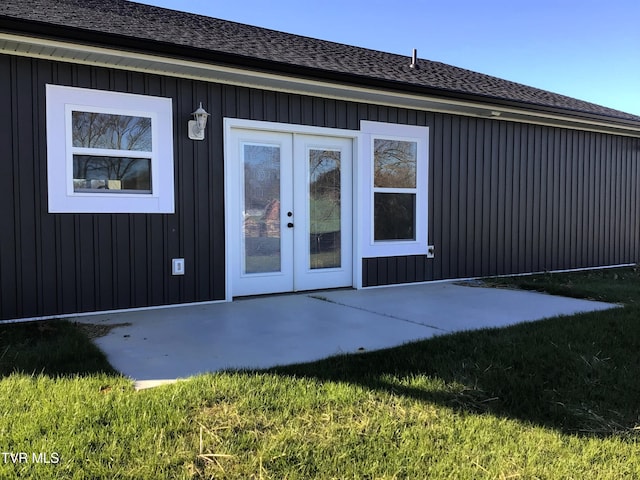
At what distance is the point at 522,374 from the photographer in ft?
10.7

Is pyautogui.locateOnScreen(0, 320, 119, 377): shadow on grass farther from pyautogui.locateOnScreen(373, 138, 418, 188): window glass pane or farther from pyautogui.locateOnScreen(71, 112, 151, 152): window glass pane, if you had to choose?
pyautogui.locateOnScreen(373, 138, 418, 188): window glass pane

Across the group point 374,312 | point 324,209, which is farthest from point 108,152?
→ point 374,312

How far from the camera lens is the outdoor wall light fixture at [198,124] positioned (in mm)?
5387

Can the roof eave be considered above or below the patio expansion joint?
above

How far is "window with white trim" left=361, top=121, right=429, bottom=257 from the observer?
6.82 meters

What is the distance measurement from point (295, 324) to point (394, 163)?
11.0ft

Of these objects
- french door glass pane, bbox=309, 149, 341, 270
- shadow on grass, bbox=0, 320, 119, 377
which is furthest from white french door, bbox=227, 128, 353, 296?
shadow on grass, bbox=0, 320, 119, 377

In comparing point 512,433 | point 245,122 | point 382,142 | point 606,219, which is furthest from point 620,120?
point 512,433

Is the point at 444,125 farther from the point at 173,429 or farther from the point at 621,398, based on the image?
the point at 173,429

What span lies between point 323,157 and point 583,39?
8653 millimetres

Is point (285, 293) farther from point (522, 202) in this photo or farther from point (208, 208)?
point (522, 202)

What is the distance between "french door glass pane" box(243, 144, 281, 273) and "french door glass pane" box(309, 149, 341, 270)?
1.67 ft

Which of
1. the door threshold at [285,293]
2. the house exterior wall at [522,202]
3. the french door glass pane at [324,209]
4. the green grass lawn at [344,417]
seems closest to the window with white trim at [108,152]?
the door threshold at [285,293]

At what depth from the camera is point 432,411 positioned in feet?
8.77
